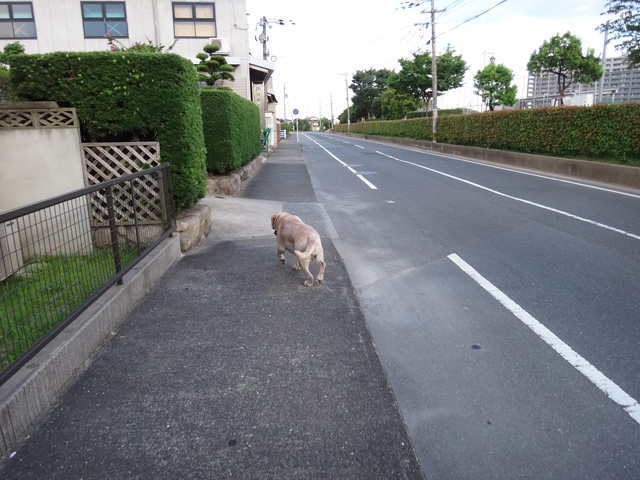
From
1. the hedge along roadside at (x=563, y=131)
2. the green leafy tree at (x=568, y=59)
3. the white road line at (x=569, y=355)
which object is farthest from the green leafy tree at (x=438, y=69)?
the white road line at (x=569, y=355)

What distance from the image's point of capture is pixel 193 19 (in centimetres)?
1928

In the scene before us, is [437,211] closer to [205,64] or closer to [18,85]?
[18,85]

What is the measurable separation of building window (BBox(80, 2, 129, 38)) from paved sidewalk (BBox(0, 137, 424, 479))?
18.3 metres

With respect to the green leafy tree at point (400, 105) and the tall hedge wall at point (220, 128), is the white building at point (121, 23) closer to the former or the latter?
the tall hedge wall at point (220, 128)

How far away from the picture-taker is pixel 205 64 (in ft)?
54.0

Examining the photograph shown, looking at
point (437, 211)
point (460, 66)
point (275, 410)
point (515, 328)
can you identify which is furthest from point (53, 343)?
point (460, 66)

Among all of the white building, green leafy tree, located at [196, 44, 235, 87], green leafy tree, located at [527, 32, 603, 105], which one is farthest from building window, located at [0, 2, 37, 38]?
green leafy tree, located at [527, 32, 603, 105]

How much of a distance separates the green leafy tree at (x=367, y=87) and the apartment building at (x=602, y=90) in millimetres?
26473

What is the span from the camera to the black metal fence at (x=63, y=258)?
2934mm

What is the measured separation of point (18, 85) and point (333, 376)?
5830mm

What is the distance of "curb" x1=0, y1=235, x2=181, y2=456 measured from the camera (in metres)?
2.47

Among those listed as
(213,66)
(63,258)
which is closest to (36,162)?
(63,258)

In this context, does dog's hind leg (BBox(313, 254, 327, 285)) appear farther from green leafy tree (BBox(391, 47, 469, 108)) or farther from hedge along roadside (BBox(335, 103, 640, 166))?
A: green leafy tree (BBox(391, 47, 469, 108))

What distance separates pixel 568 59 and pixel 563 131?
25.6 m
